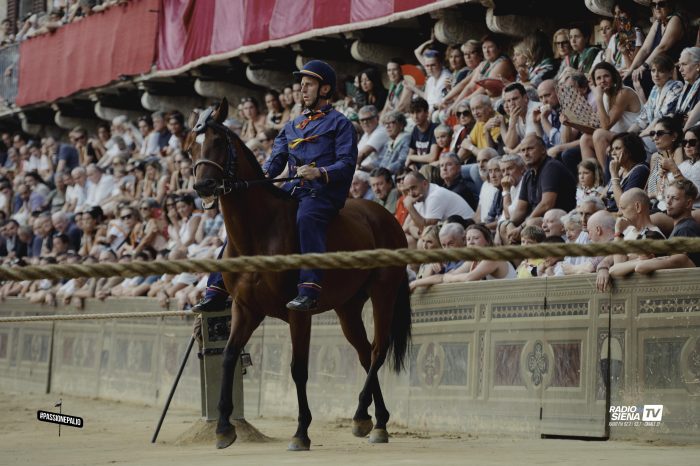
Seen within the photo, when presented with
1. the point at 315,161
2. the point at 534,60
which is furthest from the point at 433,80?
the point at 315,161

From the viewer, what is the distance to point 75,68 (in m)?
29.2

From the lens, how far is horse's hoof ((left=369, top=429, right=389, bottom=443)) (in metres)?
10.8

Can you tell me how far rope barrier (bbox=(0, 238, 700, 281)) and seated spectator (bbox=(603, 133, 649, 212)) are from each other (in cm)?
633

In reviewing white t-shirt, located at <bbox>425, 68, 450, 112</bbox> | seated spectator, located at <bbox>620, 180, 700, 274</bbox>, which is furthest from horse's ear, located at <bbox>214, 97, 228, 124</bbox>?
white t-shirt, located at <bbox>425, 68, 450, 112</bbox>

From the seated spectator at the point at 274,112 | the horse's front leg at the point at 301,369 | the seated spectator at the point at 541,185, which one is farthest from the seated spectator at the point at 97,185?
the horse's front leg at the point at 301,369

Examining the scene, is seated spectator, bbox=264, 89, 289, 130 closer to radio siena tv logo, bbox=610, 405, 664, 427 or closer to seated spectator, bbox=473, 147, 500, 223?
seated spectator, bbox=473, 147, 500, 223

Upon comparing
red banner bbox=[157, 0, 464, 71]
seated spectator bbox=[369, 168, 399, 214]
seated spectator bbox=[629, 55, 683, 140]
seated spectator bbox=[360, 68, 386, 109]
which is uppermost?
red banner bbox=[157, 0, 464, 71]

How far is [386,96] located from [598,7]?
485 cm

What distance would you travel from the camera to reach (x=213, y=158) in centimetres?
→ 1002

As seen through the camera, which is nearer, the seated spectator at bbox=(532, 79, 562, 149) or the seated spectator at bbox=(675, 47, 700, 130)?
the seated spectator at bbox=(675, 47, 700, 130)

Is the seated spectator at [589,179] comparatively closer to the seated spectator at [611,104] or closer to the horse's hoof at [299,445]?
the seated spectator at [611,104]

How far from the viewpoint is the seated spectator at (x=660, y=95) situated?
1244cm

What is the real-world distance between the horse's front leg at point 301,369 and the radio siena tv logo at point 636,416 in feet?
7.94

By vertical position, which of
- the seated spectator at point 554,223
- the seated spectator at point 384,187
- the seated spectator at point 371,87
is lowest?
the seated spectator at point 554,223
